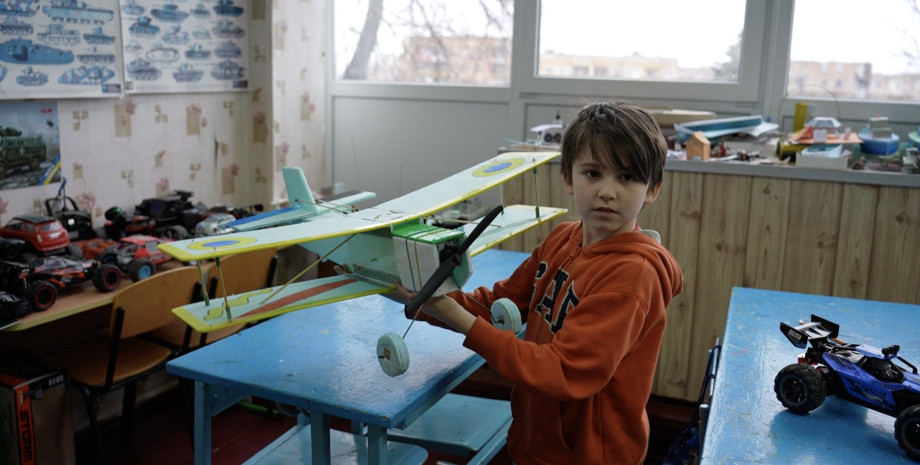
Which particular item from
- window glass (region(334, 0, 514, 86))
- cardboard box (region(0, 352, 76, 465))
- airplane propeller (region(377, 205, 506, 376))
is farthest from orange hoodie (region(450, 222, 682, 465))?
window glass (region(334, 0, 514, 86))

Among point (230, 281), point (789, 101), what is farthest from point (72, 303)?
point (789, 101)

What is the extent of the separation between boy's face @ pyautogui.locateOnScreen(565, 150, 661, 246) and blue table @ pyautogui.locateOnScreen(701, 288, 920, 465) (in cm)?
40

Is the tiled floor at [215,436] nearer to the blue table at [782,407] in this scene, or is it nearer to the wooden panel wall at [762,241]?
the wooden panel wall at [762,241]

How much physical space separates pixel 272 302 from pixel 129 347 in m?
1.55

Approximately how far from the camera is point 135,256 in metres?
2.51

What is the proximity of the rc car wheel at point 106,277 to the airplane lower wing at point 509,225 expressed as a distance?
1235mm

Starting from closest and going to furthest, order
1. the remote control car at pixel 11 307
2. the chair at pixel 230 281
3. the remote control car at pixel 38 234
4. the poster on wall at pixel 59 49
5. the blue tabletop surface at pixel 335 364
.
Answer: the blue tabletop surface at pixel 335 364
the remote control car at pixel 11 307
the remote control car at pixel 38 234
the poster on wall at pixel 59 49
the chair at pixel 230 281

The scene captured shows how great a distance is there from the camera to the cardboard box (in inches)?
87.4

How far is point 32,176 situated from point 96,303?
2.42 feet

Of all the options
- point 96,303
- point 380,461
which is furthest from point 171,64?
point 380,461

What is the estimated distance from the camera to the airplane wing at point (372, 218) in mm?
1168

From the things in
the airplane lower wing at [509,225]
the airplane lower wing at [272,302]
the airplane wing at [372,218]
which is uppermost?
the airplane wing at [372,218]

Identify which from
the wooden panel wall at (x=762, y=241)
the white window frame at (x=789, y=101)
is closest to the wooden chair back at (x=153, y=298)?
the wooden panel wall at (x=762, y=241)

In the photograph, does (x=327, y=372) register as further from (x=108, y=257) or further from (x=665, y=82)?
(x=665, y=82)
